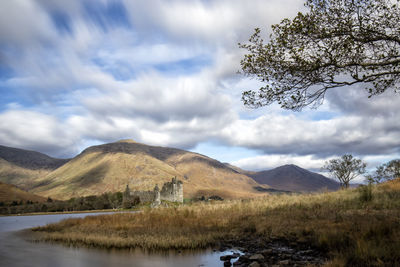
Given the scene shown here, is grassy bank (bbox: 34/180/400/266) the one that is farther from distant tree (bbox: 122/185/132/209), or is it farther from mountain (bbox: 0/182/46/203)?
mountain (bbox: 0/182/46/203)

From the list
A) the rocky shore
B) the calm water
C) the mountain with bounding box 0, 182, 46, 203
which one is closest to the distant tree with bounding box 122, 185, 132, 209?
the mountain with bounding box 0, 182, 46, 203

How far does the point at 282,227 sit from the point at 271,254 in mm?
4139

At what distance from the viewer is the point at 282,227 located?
15555mm

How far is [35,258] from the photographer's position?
14.7 meters

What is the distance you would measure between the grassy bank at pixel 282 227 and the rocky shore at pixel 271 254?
Answer: 0.45m

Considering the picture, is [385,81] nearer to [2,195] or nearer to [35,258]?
[35,258]

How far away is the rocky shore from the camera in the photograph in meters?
10.4

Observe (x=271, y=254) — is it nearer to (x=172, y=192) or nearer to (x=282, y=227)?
(x=282, y=227)

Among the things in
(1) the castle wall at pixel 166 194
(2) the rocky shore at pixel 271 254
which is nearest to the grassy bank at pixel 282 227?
(2) the rocky shore at pixel 271 254

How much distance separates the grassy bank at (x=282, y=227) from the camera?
1017cm

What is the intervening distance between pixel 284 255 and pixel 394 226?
15.7 ft

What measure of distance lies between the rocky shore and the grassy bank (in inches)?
17.9

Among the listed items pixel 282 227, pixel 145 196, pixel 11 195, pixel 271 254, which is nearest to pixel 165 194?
pixel 145 196

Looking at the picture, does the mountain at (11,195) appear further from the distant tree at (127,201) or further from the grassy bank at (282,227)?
the grassy bank at (282,227)
